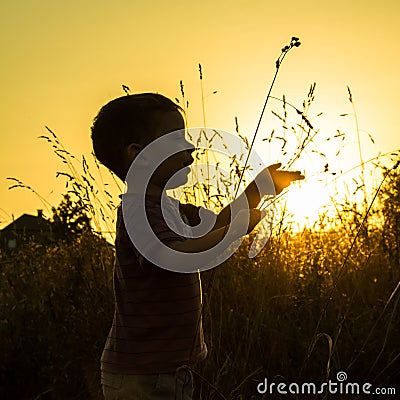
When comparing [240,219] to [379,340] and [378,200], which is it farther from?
[378,200]

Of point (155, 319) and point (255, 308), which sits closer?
point (155, 319)

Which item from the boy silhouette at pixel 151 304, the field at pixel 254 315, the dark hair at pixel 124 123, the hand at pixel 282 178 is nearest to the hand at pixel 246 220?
the hand at pixel 282 178

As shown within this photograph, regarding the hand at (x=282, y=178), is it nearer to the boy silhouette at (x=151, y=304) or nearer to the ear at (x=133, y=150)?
the boy silhouette at (x=151, y=304)

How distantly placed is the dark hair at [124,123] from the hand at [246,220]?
1.65 feet

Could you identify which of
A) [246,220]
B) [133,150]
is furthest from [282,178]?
[133,150]

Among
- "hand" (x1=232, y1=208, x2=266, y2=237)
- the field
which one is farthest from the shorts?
the field

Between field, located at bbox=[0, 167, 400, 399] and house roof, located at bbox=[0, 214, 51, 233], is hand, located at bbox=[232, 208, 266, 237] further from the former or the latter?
house roof, located at bbox=[0, 214, 51, 233]

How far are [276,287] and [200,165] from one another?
0.72 meters

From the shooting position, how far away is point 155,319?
200 centimetres

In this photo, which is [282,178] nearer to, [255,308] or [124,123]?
[124,123]

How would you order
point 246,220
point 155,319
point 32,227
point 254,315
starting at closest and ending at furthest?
point 246,220, point 155,319, point 254,315, point 32,227

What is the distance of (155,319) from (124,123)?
589 millimetres

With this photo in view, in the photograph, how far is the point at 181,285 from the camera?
2.00 m

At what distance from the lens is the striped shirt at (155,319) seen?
199 cm
